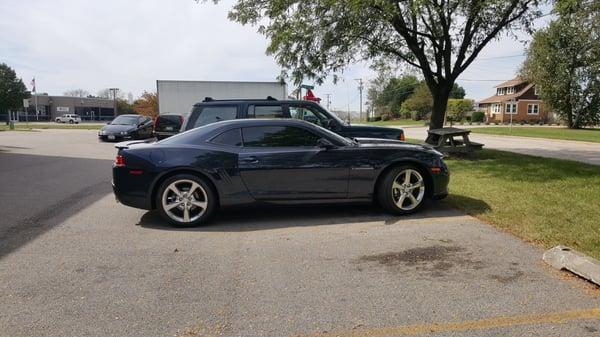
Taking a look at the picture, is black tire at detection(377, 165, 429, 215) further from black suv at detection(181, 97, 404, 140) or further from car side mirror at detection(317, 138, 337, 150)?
black suv at detection(181, 97, 404, 140)

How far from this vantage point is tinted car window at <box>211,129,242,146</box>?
6625mm

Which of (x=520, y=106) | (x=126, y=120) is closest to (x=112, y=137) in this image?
(x=126, y=120)

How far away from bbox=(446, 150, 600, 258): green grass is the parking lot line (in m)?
1.43

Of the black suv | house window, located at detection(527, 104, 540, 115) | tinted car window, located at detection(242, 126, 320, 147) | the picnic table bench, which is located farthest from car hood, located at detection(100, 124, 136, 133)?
house window, located at detection(527, 104, 540, 115)

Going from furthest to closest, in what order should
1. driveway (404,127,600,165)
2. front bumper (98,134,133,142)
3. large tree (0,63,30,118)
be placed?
large tree (0,63,30,118)
front bumper (98,134,133,142)
driveway (404,127,600,165)

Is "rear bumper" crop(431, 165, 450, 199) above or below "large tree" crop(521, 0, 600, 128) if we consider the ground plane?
below

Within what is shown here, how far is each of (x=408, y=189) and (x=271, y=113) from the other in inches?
160

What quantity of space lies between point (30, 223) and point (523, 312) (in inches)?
232

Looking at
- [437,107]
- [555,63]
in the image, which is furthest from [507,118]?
Answer: [437,107]

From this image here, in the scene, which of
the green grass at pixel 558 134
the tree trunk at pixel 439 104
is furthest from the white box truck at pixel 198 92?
the green grass at pixel 558 134

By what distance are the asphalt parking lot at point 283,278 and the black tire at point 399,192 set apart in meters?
0.17

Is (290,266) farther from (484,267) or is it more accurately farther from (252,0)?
(252,0)

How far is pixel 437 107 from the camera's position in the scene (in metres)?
17.0

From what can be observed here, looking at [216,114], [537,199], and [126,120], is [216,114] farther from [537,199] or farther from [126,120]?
[126,120]
